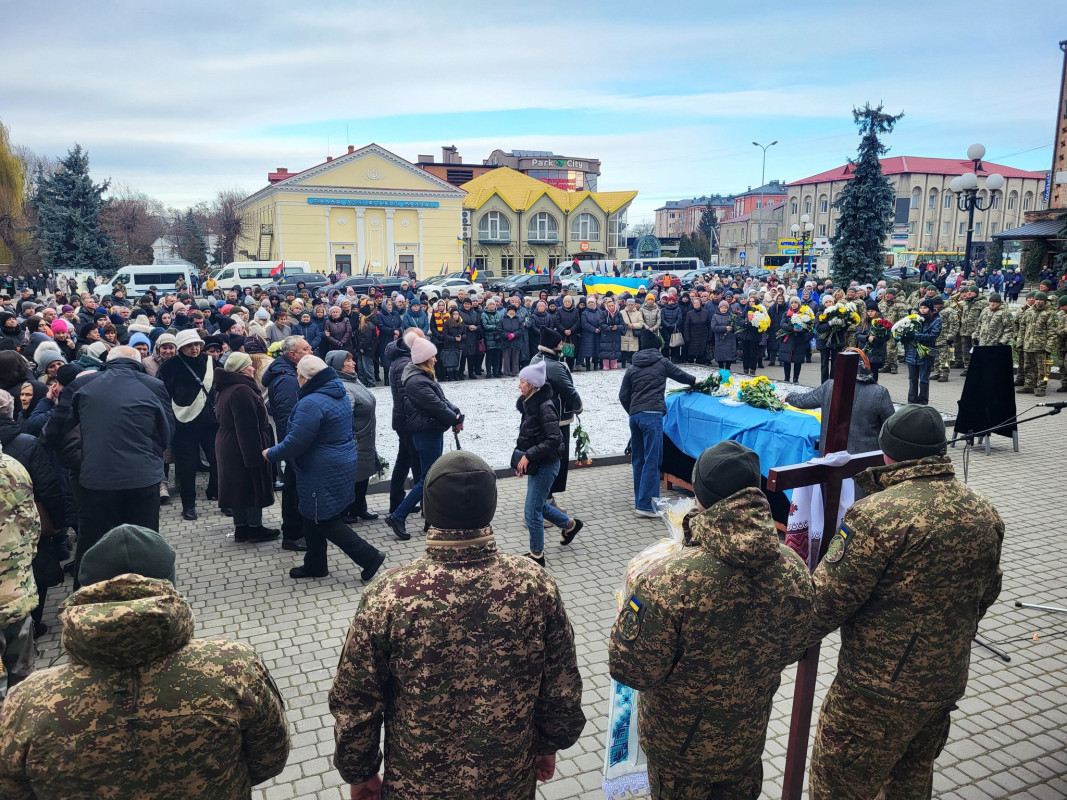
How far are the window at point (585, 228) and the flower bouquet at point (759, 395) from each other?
4984 cm

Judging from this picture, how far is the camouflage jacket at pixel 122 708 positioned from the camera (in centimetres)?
191

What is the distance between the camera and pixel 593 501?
8.25 m

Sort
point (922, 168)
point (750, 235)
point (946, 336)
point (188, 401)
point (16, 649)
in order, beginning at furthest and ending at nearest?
1. point (750, 235)
2. point (922, 168)
3. point (946, 336)
4. point (188, 401)
5. point (16, 649)

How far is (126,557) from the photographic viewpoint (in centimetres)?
219

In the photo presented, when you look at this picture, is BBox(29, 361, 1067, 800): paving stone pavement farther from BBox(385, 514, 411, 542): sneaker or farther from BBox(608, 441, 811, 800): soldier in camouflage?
BBox(608, 441, 811, 800): soldier in camouflage

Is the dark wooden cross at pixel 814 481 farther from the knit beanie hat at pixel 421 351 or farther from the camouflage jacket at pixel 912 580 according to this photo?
the knit beanie hat at pixel 421 351

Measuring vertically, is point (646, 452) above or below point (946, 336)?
below

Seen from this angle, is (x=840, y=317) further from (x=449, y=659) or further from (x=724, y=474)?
(x=449, y=659)

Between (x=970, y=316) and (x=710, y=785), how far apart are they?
16.6 meters

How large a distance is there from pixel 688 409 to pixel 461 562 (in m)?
6.17

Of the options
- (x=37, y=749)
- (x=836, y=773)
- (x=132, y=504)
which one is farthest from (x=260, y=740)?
(x=132, y=504)

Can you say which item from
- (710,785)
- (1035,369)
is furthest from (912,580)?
(1035,369)

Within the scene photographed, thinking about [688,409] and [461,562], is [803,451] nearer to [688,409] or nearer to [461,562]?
[688,409]

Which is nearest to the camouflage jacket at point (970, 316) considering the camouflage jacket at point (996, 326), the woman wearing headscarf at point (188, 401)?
the camouflage jacket at point (996, 326)
